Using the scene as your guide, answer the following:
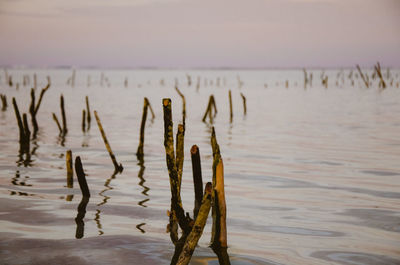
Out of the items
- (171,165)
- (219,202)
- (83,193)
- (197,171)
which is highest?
(171,165)

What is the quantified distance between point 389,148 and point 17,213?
29.6 feet

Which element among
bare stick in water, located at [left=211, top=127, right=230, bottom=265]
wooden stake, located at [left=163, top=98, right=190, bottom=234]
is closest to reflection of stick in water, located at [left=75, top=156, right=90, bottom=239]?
wooden stake, located at [left=163, top=98, right=190, bottom=234]

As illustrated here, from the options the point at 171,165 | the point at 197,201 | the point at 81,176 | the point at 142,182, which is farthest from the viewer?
the point at 142,182

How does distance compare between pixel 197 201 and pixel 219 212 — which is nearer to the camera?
pixel 219 212

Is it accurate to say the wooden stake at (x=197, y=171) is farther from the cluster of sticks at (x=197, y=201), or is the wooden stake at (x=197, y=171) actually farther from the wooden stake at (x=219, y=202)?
the wooden stake at (x=219, y=202)

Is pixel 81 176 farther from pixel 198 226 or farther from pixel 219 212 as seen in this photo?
pixel 198 226

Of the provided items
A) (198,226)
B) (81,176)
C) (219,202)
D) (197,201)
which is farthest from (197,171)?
(81,176)

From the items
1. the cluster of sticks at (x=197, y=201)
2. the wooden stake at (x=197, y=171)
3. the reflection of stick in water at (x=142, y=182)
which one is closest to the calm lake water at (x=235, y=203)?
the reflection of stick in water at (x=142, y=182)

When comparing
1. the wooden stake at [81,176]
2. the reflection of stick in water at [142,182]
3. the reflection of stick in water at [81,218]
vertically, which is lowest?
the reflection of stick in water at [81,218]

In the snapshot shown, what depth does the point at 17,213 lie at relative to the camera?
6043 millimetres

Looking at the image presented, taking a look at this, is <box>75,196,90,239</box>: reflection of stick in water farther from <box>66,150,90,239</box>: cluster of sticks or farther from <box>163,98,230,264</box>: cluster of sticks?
<box>163,98,230,264</box>: cluster of sticks

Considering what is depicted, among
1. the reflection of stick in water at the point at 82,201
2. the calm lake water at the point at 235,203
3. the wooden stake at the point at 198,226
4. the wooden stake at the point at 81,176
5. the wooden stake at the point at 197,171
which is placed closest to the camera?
the wooden stake at the point at 198,226

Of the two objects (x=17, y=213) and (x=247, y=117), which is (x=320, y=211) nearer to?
(x=17, y=213)

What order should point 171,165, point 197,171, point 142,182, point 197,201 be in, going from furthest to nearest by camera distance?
point 142,182, point 197,201, point 197,171, point 171,165
